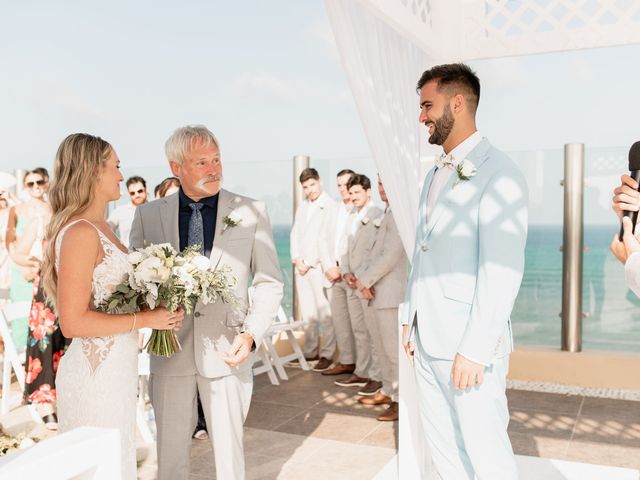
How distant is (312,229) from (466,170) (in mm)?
5045

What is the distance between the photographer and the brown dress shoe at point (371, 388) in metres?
6.41

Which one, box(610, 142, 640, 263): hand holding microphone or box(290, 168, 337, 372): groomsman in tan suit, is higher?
box(610, 142, 640, 263): hand holding microphone

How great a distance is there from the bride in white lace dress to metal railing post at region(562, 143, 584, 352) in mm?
5382

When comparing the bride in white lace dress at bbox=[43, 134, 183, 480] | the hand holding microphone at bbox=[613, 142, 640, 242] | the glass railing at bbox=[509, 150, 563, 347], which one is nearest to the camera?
the hand holding microphone at bbox=[613, 142, 640, 242]

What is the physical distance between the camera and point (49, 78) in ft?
166

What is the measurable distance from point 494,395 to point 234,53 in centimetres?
4752

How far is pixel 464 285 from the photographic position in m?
2.88

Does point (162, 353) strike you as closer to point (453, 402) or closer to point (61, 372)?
point (61, 372)

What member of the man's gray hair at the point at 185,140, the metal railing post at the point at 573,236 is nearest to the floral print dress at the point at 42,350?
the man's gray hair at the point at 185,140

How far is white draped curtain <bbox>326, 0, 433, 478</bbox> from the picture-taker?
350 centimetres

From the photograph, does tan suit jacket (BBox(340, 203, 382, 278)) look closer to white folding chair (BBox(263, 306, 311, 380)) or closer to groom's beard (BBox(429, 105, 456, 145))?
white folding chair (BBox(263, 306, 311, 380))

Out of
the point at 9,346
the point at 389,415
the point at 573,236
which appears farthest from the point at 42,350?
the point at 573,236

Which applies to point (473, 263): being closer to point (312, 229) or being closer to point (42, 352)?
point (42, 352)

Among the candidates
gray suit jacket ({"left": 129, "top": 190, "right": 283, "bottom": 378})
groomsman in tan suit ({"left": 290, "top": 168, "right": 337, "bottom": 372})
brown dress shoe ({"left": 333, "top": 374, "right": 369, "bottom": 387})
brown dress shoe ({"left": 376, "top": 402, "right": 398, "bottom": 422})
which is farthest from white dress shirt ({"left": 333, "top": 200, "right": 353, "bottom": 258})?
gray suit jacket ({"left": 129, "top": 190, "right": 283, "bottom": 378})
